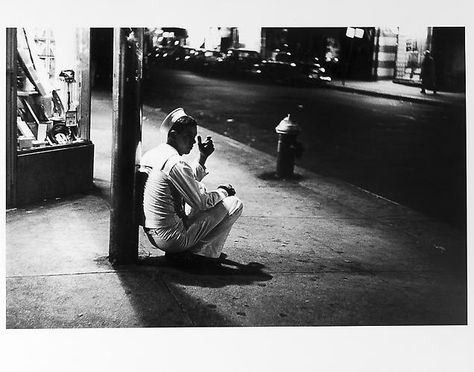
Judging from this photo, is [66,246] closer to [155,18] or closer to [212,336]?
[212,336]

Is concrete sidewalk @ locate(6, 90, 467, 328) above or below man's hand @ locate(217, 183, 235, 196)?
below

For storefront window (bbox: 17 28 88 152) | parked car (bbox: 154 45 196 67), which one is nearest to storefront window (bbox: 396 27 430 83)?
parked car (bbox: 154 45 196 67)

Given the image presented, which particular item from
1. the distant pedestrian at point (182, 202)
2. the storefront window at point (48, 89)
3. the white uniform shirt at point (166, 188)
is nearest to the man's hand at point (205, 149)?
the distant pedestrian at point (182, 202)

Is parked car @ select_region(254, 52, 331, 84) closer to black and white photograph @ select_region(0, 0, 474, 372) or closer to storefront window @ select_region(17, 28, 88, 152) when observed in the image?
black and white photograph @ select_region(0, 0, 474, 372)

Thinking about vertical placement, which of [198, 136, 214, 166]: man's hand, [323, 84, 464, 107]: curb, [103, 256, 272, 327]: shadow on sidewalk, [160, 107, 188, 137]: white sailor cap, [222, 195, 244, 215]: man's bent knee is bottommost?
[103, 256, 272, 327]: shadow on sidewalk

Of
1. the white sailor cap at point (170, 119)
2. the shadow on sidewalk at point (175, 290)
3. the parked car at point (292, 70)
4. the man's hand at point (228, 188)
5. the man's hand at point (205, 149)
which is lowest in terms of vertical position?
the shadow on sidewalk at point (175, 290)

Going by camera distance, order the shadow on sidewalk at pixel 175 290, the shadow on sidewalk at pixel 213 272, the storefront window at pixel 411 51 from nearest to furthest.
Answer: the shadow on sidewalk at pixel 175 290 < the shadow on sidewalk at pixel 213 272 < the storefront window at pixel 411 51

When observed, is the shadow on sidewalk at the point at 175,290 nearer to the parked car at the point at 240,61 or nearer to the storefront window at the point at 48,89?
the storefront window at the point at 48,89

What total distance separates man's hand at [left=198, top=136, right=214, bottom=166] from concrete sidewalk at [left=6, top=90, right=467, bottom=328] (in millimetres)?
46

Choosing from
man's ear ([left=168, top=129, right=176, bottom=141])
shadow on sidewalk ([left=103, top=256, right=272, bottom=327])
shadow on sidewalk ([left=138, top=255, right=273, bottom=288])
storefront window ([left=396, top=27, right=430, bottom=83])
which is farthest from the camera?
storefront window ([left=396, top=27, right=430, bottom=83])

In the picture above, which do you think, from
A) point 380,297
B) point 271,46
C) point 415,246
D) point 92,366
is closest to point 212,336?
point 92,366

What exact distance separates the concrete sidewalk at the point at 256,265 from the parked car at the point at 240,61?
0.45 metres

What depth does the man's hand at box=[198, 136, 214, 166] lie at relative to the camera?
11.8 ft

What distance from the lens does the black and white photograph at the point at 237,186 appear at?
132 inches
